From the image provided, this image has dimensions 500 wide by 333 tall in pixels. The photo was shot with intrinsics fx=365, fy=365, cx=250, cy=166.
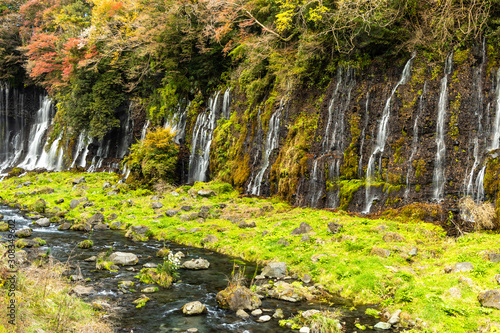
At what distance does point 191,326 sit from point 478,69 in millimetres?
11520

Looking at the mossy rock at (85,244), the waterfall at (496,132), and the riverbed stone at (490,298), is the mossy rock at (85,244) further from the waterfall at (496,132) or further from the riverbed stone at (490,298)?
the waterfall at (496,132)

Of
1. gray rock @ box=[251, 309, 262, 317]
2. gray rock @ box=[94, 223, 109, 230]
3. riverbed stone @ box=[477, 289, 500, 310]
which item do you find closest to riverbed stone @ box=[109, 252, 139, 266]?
gray rock @ box=[251, 309, 262, 317]

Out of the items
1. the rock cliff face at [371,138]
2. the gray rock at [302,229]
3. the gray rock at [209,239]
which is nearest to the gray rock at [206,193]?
the rock cliff face at [371,138]

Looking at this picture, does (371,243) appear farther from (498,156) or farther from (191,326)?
(191,326)

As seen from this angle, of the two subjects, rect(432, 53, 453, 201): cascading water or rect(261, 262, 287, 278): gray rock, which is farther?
rect(432, 53, 453, 201): cascading water

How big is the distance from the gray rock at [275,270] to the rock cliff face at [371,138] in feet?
16.9

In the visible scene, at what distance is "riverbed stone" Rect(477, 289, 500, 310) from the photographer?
605cm

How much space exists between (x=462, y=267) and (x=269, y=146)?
37.5ft

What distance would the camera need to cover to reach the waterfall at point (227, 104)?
22277 mm

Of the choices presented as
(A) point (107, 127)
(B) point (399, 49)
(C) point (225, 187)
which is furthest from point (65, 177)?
(B) point (399, 49)

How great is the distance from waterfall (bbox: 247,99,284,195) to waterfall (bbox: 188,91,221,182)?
198 inches

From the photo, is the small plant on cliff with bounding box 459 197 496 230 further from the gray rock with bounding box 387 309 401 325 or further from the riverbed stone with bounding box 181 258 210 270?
the riverbed stone with bounding box 181 258 210 270

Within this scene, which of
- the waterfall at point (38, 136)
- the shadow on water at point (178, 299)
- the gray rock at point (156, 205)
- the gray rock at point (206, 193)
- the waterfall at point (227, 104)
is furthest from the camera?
the waterfall at point (38, 136)

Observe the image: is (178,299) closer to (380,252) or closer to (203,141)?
(380,252)
